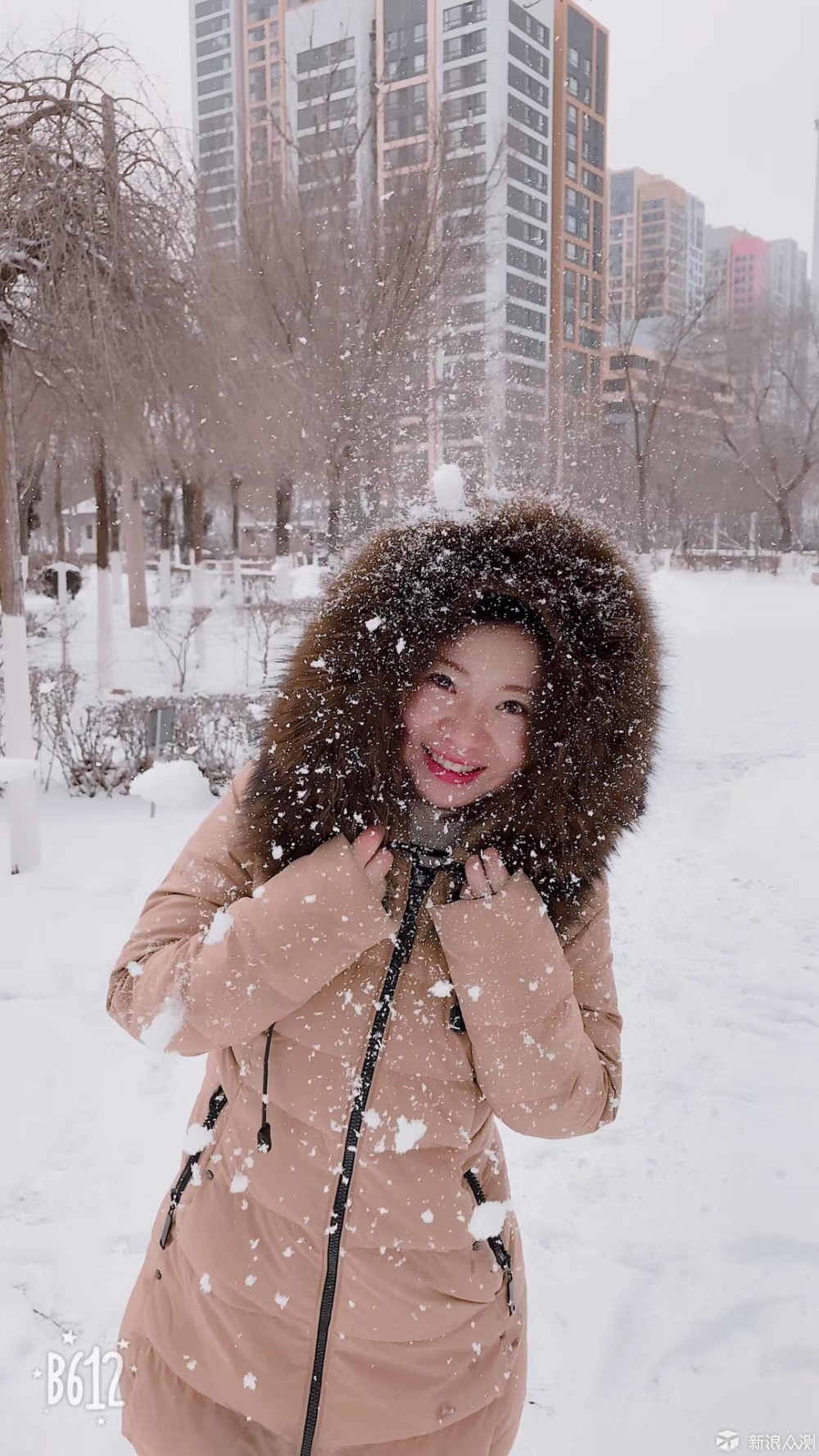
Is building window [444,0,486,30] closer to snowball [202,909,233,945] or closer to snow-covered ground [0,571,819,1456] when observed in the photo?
snow-covered ground [0,571,819,1456]

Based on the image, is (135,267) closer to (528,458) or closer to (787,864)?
(787,864)

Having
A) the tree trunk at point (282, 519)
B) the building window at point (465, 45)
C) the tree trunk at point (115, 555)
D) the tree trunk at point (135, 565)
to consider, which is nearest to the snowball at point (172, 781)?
the building window at point (465, 45)

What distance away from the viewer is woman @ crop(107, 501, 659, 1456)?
112 cm

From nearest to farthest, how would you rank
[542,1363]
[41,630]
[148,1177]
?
[542,1363], [148,1177], [41,630]

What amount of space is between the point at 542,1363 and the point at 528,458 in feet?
29.1

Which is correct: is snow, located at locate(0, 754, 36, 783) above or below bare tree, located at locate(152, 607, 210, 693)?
below

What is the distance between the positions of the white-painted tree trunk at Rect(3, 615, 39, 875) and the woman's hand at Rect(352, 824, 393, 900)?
4.20m

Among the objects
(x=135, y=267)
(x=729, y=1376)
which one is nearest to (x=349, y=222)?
(x=135, y=267)

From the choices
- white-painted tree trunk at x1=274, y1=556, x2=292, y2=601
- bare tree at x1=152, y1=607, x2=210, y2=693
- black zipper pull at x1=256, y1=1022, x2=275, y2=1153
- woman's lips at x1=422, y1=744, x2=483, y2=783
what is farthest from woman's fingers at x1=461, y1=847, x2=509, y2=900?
white-painted tree trunk at x1=274, y1=556, x2=292, y2=601

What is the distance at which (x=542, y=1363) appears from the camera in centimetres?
212

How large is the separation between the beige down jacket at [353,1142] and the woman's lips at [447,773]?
0.44 feet

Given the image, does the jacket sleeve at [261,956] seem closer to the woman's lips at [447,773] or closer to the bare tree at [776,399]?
the woman's lips at [447,773]

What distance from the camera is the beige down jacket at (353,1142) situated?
1113mm

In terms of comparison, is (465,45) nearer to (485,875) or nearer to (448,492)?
(448,492)
